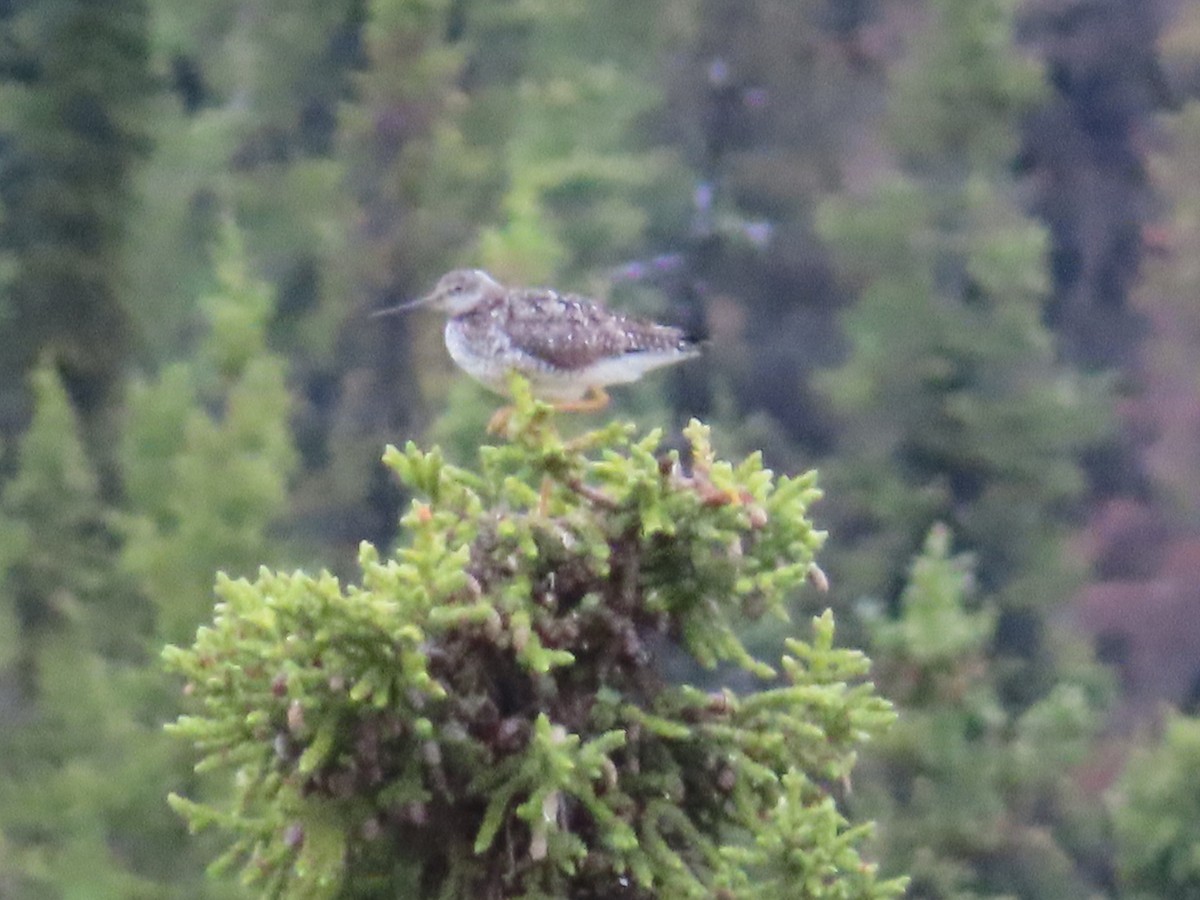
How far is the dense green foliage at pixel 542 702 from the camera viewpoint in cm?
394

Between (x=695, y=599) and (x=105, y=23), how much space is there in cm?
1646

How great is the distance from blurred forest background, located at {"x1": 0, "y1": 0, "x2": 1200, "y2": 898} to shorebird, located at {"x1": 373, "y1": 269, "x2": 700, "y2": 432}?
29.3 ft

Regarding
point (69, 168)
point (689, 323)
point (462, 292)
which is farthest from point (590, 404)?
point (69, 168)

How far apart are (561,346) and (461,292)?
0.93m

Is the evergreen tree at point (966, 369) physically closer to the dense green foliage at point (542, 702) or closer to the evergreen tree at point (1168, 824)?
the evergreen tree at point (1168, 824)

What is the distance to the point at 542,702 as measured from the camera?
13.9 feet

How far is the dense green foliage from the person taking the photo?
394cm

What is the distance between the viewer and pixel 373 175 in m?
23.2

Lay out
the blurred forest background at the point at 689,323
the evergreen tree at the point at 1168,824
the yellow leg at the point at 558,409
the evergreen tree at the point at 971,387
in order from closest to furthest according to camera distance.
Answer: the yellow leg at the point at 558,409, the evergreen tree at the point at 1168,824, the blurred forest background at the point at 689,323, the evergreen tree at the point at 971,387

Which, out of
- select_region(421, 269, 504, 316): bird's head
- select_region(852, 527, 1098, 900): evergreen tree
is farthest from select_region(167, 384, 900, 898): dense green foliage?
select_region(852, 527, 1098, 900): evergreen tree

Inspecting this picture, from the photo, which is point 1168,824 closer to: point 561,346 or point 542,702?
point 561,346

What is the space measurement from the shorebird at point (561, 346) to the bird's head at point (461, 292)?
0.85ft

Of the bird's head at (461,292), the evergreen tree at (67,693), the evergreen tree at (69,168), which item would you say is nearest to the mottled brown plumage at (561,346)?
the bird's head at (461,292)

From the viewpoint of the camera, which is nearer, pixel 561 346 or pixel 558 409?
pixel 558 409
